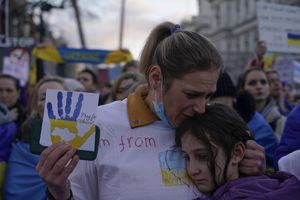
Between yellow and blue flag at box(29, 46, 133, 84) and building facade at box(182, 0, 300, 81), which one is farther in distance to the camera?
building facade at box(182, 0, 300, 81)

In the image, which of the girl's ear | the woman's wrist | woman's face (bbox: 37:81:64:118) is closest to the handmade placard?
the woman's wrist

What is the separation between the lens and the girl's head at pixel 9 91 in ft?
17.0

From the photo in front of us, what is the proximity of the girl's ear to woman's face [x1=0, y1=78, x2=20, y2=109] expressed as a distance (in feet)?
11.5

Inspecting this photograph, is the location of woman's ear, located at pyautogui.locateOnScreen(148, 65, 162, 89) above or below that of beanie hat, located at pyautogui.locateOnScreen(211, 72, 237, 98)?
above

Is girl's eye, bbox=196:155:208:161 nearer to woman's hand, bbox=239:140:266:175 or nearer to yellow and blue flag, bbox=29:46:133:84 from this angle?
woman's hand, bbox=239:140:266:175

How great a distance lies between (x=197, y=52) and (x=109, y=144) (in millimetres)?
499

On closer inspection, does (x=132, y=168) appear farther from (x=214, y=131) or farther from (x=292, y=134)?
(x=292, y=134)

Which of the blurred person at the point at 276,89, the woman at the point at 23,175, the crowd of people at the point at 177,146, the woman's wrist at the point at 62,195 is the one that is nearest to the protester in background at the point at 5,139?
the woman at the point at 23,175

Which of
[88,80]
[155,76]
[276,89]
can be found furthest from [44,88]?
[276,89]

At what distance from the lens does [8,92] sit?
17.2ft

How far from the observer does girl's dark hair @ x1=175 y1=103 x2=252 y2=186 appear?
208 centimetres

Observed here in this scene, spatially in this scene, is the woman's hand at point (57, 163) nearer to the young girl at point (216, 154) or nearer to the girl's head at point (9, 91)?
the young girl at point (216, 154)

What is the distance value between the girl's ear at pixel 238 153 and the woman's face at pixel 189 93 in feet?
0.67

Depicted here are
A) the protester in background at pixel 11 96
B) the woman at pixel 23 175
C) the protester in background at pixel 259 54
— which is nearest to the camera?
the woman at pixel 23 175
